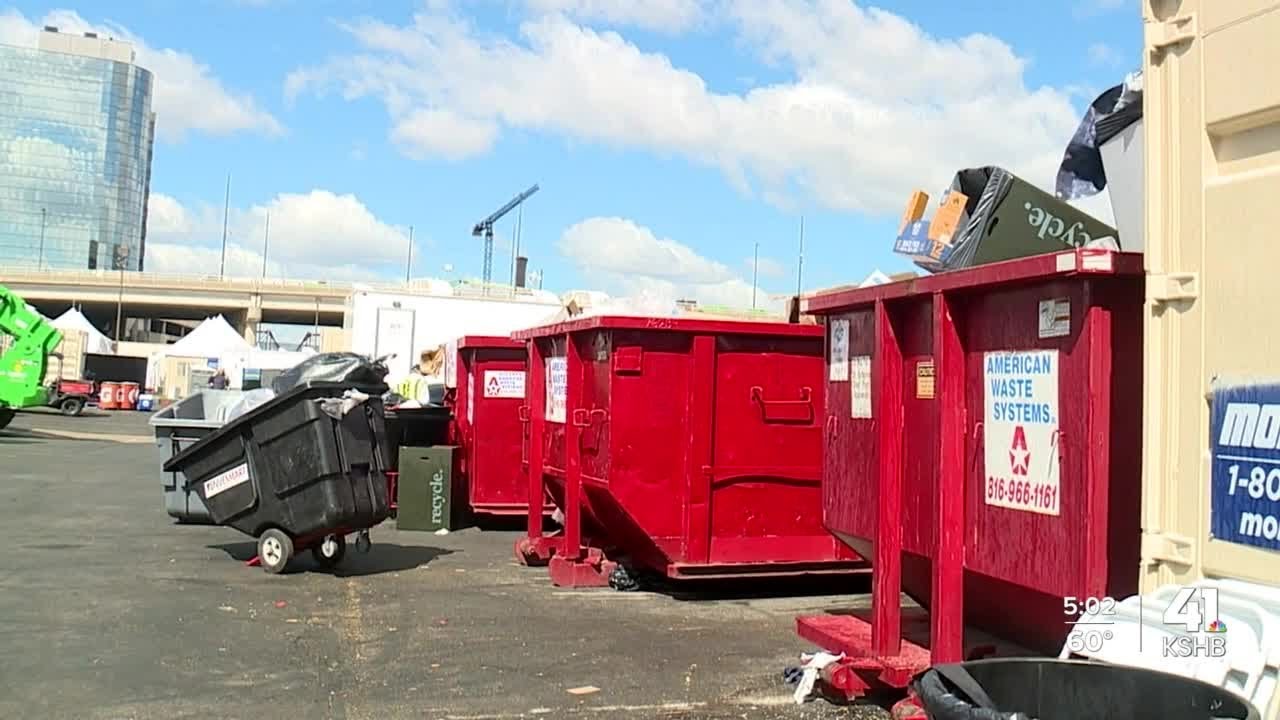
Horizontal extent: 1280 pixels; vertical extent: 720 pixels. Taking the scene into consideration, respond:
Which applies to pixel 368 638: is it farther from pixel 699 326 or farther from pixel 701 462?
pixel 699 326

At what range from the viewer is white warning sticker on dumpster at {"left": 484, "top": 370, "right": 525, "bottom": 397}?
12.0m

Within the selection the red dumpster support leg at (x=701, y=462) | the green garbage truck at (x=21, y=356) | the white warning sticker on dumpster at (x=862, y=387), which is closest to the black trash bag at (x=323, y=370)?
the red dumpster support leg at (x=701, y=462)

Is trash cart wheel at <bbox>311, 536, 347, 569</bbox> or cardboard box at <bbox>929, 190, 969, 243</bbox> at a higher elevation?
cardboard box at <bbox>929, 190, 969, 243</bbox>

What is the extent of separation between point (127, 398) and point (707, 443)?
4858 cm

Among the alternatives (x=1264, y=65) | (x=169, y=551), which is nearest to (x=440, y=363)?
(x=169, y=551)

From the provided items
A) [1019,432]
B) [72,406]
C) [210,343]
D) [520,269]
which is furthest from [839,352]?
[520,269]

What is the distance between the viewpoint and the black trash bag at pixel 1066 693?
234cm

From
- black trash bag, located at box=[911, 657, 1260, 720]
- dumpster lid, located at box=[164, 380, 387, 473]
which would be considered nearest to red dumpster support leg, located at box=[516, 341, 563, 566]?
dumpster lid, located at box=[164, 380, 387, 473]

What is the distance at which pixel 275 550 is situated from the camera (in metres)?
8.95

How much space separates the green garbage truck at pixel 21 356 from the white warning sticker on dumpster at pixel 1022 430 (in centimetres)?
2633

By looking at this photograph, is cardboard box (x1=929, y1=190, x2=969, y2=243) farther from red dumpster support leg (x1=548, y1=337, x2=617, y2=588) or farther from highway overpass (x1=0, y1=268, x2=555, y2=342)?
highway overpass (x1=0, y1=268, x2=555, y2=342)

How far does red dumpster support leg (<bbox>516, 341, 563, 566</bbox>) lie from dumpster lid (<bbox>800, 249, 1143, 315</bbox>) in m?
4.25

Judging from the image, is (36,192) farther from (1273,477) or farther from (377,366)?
(1273,477)

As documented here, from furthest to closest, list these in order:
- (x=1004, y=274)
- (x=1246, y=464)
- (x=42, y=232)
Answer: (x=42, y=232) → (x=1004, y=274) → (x=1246, y=464)
